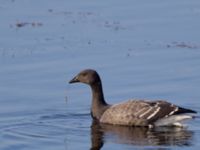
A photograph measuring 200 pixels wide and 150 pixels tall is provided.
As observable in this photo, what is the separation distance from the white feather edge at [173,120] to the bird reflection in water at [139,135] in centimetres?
14

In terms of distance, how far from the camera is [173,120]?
784 inches

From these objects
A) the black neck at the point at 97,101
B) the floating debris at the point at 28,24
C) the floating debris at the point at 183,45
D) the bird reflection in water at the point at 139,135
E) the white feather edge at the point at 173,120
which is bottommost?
the bird reflection in water at the point at 139,135

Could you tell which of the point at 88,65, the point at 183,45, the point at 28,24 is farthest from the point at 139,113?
the point at 28,24

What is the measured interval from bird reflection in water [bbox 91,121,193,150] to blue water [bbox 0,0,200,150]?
0.02m

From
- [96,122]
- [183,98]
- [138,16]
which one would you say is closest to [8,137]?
[96,122]

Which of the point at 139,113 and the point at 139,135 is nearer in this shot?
the point at 139,135

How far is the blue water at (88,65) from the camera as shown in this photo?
18.9 m

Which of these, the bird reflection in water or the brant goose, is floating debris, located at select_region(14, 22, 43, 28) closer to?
the brant goose

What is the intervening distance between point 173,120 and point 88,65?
167 inches

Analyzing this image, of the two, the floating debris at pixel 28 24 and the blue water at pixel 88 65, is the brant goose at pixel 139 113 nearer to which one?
the blue water at pixel 88 65

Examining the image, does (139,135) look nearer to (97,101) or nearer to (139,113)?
(139,113)

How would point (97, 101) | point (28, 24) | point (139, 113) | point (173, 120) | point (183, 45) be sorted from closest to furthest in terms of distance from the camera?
point (173, 120) → point (139, 113) → point (97, 101) → point (183, 45) → point (28, 24)

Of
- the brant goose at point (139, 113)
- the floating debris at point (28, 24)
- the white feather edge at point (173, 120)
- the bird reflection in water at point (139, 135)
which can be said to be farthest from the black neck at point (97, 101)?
the floating debris at point (28, 24)

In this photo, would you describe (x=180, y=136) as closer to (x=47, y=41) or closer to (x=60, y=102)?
(x=60, y=102)
